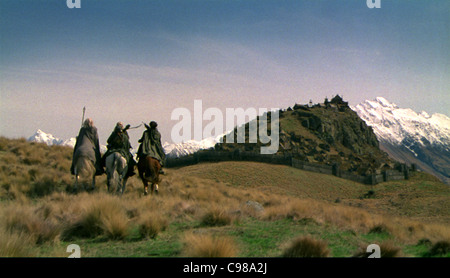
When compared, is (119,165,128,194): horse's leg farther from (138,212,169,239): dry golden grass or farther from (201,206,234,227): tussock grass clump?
(138,212,169,239): dry golden grass

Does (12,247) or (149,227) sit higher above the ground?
(12,247)

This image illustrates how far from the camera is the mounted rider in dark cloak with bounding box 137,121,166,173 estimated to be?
557 inches

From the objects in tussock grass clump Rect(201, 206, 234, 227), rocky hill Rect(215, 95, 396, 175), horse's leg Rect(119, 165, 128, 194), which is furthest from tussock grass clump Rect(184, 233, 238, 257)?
rocky hill Rect(215, 95, 396, 175)

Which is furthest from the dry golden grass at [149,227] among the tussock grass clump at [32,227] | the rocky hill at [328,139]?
the rocky hill at [328,139]

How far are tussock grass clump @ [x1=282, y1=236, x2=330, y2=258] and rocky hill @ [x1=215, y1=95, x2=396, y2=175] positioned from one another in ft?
223

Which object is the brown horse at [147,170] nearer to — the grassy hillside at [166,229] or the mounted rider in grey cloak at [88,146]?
the mounted rider in grey cloak at [88,146]

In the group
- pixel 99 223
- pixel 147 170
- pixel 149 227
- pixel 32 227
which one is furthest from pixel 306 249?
pixel 147 170

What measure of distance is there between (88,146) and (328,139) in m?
108

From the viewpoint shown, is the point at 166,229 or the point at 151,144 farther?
the point at 151,144

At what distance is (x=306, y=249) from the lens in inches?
228

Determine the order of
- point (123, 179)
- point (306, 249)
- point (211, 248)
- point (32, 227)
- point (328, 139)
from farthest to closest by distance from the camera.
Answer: point (328, 139) → point (123, 179) → point (32, 227) → point (306, 249) → point (211, 248)

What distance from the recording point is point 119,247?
21.6 ft

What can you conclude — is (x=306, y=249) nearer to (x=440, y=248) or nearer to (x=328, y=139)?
(x=440, y=248)
